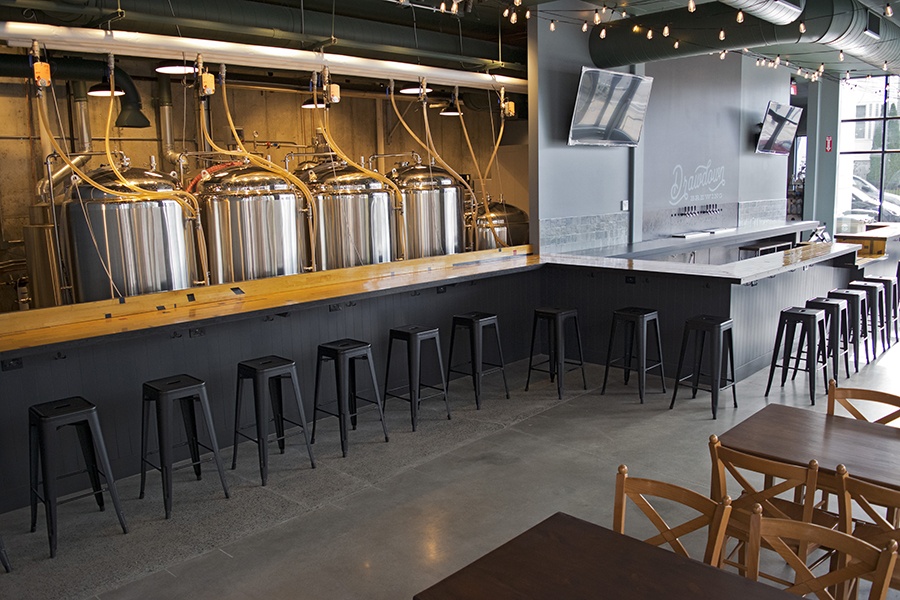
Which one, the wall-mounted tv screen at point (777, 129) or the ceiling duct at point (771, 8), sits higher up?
the ceiling duct at point (771, 8)

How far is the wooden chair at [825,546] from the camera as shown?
184cm

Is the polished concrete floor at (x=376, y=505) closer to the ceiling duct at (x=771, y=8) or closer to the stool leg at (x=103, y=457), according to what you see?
the stool leg at (x=103, y=457)

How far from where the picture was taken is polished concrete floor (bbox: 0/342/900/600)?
10.4 ft

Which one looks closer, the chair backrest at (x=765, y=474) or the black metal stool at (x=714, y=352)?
the chair backrest at (x=765, y=474)

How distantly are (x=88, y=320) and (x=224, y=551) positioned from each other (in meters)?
1.68

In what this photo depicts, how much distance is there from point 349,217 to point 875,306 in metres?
4.88

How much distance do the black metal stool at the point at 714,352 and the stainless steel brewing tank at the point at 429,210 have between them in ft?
7.32

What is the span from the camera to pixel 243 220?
5121 millimetres

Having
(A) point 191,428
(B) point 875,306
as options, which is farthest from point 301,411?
(B) point 875,306

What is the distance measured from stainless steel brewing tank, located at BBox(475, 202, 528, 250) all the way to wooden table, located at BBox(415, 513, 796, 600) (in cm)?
500

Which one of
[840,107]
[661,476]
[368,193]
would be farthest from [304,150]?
[840,107]

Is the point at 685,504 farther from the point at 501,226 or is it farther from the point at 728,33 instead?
the point at 728,33

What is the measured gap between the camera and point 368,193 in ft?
19.0

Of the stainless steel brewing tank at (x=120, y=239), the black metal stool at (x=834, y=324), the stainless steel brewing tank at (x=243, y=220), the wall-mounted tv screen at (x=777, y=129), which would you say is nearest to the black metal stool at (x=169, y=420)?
the stainless steel brewing tank at (x=120, y=239)
